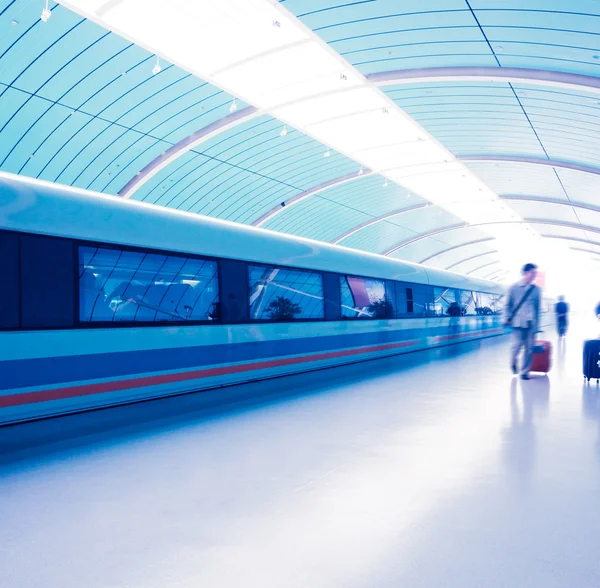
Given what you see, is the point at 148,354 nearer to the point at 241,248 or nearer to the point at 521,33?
the point at 241,248

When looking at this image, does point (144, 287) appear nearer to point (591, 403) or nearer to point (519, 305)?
point (519, 305)

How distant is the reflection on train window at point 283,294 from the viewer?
28.3 ft

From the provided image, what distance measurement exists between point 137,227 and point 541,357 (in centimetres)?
711

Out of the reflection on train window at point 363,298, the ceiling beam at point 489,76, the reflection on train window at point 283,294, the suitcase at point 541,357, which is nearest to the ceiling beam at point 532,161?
the ceiling beam at point 489,76

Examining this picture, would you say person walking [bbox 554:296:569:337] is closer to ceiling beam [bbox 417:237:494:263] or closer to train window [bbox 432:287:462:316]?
train window [bbox 432:287:462:316]

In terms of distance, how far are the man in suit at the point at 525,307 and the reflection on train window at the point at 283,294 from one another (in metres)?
3.56

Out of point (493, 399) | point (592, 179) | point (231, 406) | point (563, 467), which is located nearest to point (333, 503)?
point (563, 467)

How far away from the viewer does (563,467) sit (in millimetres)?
4164

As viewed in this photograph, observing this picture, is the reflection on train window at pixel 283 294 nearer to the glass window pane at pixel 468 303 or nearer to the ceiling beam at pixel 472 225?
the glass window pane at pixel 468 303

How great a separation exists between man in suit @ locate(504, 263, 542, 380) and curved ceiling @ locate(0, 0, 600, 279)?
5.75m

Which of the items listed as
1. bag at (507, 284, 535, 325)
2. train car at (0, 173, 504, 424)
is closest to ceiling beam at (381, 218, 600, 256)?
train car at (0, 173, 504, 424)

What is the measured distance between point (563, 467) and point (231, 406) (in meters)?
4.05

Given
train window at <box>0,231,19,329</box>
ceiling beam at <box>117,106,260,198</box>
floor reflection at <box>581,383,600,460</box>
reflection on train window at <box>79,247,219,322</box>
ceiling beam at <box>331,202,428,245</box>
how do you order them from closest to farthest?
train window at <box>0,231,19,329</box> → floor reflection at <box>581,383,600,460</box> → reflection on train window at <box>79,247,219,322</box> → ceiling beam at <box>117,106,260,198</box> → ceiling beam at <box>331,202,428,245</box>

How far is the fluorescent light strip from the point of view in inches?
400
